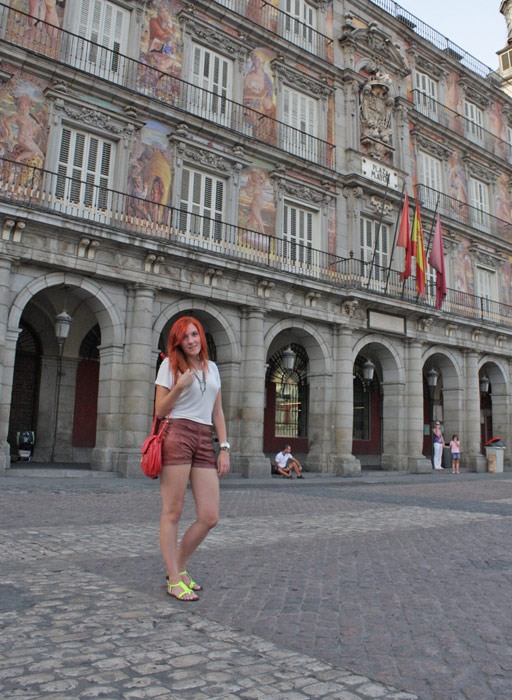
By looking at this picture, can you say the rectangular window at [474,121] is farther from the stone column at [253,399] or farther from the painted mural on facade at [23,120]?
the painted mural on facade at [23,120]

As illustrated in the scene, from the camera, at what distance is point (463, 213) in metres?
25.8

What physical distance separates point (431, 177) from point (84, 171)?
1533cm

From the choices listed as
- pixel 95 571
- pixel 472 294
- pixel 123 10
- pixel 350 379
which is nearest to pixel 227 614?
pixel 95 571

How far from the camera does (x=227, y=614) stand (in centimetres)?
354

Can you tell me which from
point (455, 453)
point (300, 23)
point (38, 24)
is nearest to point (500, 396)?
point (455, 453)

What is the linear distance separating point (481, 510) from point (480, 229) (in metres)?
19.7

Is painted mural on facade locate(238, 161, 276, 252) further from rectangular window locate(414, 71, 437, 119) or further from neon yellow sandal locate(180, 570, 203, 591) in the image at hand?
neon yellow sandal locate(180, 570, 203, 591)

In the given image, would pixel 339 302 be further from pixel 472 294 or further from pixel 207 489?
pixel 207 489

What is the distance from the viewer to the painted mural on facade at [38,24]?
14422mm

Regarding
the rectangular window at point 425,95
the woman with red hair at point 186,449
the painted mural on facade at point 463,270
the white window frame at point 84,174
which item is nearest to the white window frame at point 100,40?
the white window frame at point 84,174

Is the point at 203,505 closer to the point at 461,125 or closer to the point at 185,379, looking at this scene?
the point at 185,379

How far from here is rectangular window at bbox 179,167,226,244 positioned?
54.7 feet

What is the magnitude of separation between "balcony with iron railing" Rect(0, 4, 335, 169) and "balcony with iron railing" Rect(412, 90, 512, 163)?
269 inches

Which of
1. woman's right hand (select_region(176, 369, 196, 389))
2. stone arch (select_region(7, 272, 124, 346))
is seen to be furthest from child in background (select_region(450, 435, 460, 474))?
woman's right hand (select_region(176, 369, 196, 389))
